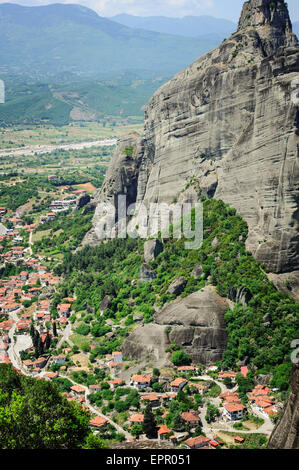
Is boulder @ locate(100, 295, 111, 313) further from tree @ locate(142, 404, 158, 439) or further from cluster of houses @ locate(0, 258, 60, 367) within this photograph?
tree @ locate(142, 404, 158, 439)

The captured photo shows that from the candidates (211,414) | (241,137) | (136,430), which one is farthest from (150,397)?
(241,137)

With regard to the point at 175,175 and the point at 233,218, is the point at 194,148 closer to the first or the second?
the point at 175,175

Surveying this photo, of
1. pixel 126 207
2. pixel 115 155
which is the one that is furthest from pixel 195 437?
pixel 115 155

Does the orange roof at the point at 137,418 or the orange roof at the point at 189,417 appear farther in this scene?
the orange roof at the point at 137,418

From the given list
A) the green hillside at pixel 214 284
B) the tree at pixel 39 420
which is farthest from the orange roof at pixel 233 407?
the tree at pixel 39 420

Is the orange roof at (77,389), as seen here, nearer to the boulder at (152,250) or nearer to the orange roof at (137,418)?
the orange roof at (137,418)

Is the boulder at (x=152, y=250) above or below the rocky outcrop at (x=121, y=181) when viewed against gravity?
below
